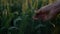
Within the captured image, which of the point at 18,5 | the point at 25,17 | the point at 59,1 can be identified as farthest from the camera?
the point at 18,5

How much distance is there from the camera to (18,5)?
8.34 feet

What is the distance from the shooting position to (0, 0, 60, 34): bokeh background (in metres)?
A: 2.29

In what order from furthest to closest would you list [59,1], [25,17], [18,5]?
1. [18,5]
2. [25,17]
3. [59,1]

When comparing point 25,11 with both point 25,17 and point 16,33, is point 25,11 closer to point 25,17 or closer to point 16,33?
point 25,17

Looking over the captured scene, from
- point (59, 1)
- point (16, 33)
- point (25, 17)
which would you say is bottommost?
point (16, 33)

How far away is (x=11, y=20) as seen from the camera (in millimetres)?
2369

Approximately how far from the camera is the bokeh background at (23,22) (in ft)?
7.52

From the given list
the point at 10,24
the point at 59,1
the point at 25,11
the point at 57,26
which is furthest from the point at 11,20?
the point at 59,1

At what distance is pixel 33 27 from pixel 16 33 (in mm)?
214

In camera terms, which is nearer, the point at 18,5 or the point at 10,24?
the point at 10,24

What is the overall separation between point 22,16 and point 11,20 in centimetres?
14

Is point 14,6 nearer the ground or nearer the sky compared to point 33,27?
nearer the sky

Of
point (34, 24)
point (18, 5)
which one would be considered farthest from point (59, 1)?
→ point (18, 5)

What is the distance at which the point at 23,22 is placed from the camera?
2283mm
